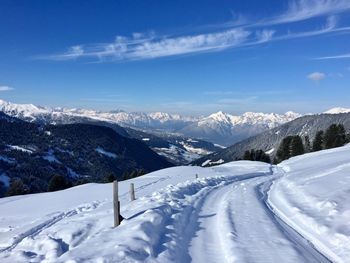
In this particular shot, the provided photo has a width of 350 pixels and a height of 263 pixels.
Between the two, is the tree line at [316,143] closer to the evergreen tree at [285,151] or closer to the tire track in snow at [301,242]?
the evergreen tree at [285,151]

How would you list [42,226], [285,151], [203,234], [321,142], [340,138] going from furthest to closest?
1. [285,151]
2. [321,142]
3. [340,138]
4. [42,226]
5. [203,234]

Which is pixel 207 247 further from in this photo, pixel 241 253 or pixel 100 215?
pixel 100 215

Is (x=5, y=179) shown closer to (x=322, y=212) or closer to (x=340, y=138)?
(x=340, y=138)

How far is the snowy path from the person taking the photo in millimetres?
9417

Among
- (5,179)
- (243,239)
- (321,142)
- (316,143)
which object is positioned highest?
(321,142)

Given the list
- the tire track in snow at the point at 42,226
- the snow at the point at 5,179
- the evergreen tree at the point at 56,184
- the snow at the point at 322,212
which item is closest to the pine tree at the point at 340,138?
the evergreen tree at the point at 56,184

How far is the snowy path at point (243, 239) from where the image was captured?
371 inches

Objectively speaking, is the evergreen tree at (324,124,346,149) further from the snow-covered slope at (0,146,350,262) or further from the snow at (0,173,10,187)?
the snow at (0,173,10,187)

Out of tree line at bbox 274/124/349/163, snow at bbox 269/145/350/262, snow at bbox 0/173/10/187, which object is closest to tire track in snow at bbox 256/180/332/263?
snow at bbox 269/145/350/262

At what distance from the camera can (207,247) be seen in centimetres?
1017

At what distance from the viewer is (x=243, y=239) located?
429 inches

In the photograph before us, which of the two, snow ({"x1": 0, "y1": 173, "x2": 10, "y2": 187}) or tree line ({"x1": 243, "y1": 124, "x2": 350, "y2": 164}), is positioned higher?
tree line ({"x1": 243, "y1": 124, "x2": 350, "y2": 164})

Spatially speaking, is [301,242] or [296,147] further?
[296,147]

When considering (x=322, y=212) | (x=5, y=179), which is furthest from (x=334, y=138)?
(x=5, y=179)
